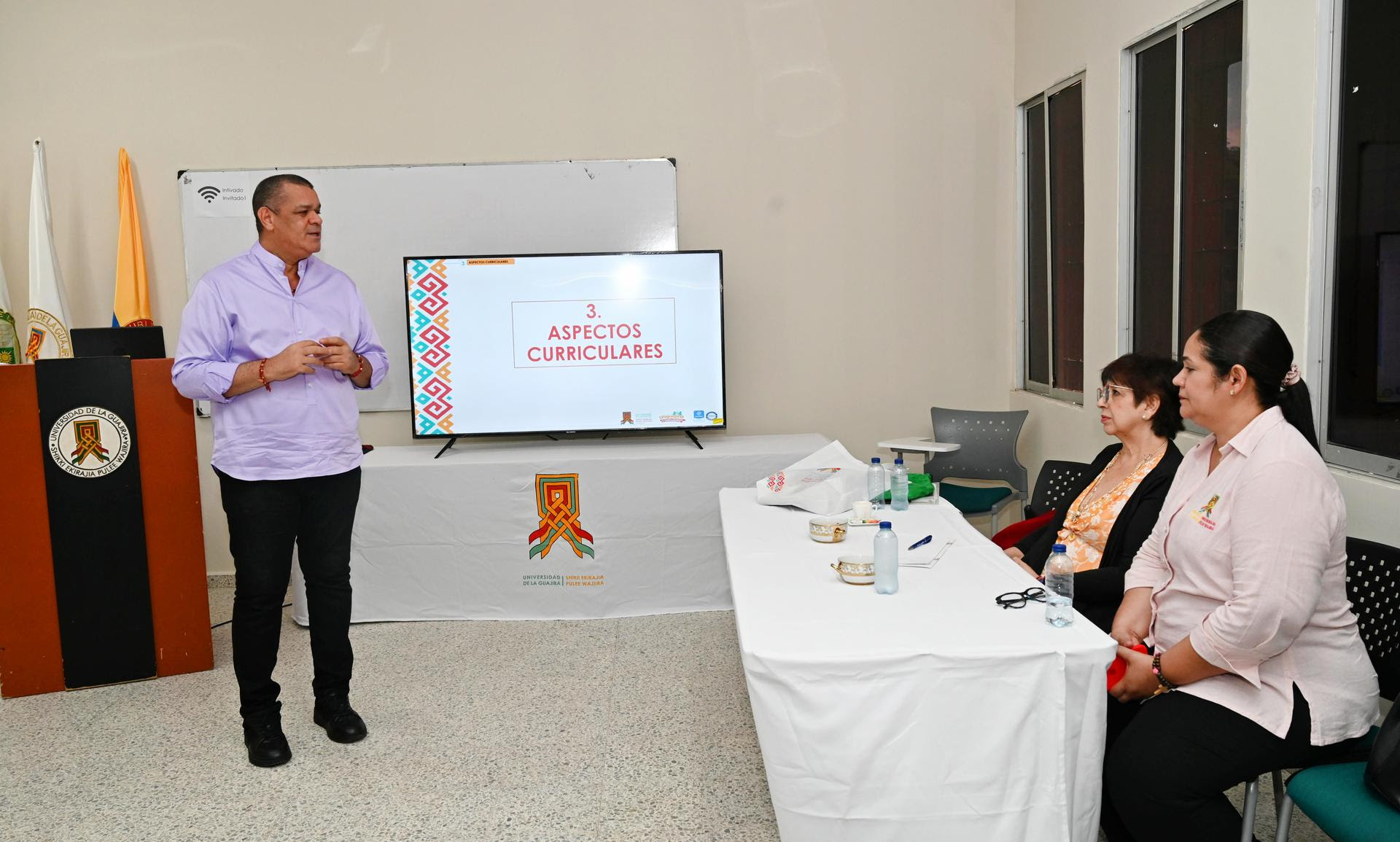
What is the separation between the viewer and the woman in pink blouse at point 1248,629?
1778mm

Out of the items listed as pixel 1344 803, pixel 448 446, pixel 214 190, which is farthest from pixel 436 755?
pixel 214 190

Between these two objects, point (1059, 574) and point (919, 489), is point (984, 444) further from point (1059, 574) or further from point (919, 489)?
point (1059, 574)

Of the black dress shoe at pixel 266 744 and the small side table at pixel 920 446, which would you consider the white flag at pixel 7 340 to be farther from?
the small side table at pixel 920 446

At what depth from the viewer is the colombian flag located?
15.0ft

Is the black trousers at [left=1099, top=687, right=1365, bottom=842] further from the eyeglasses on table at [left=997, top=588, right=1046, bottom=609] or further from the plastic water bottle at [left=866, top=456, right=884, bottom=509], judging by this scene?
the plastic water bottle at [left=866, top=456, right=884, bottom=509]

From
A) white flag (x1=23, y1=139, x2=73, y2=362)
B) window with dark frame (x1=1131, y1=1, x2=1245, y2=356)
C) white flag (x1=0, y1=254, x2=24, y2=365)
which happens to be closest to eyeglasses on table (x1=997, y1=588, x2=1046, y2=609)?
window with dark frame (x1=1131, y1=1, x2=1245, y2=356)

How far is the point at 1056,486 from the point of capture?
321 cm

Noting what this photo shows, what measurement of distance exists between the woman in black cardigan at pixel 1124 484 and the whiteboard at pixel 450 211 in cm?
249

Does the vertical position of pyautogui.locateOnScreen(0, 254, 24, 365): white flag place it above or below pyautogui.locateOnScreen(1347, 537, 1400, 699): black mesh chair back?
above

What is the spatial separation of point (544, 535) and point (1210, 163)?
2775 mm

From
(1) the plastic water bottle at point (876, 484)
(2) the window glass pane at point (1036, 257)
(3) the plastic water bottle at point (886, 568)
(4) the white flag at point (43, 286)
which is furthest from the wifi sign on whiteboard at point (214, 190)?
(3) the plastic water bottle at point (886, 568)

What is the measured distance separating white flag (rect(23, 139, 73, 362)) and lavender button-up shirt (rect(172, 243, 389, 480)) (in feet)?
7.09

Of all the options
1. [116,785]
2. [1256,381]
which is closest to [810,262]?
[1256,381]

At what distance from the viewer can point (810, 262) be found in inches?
185
